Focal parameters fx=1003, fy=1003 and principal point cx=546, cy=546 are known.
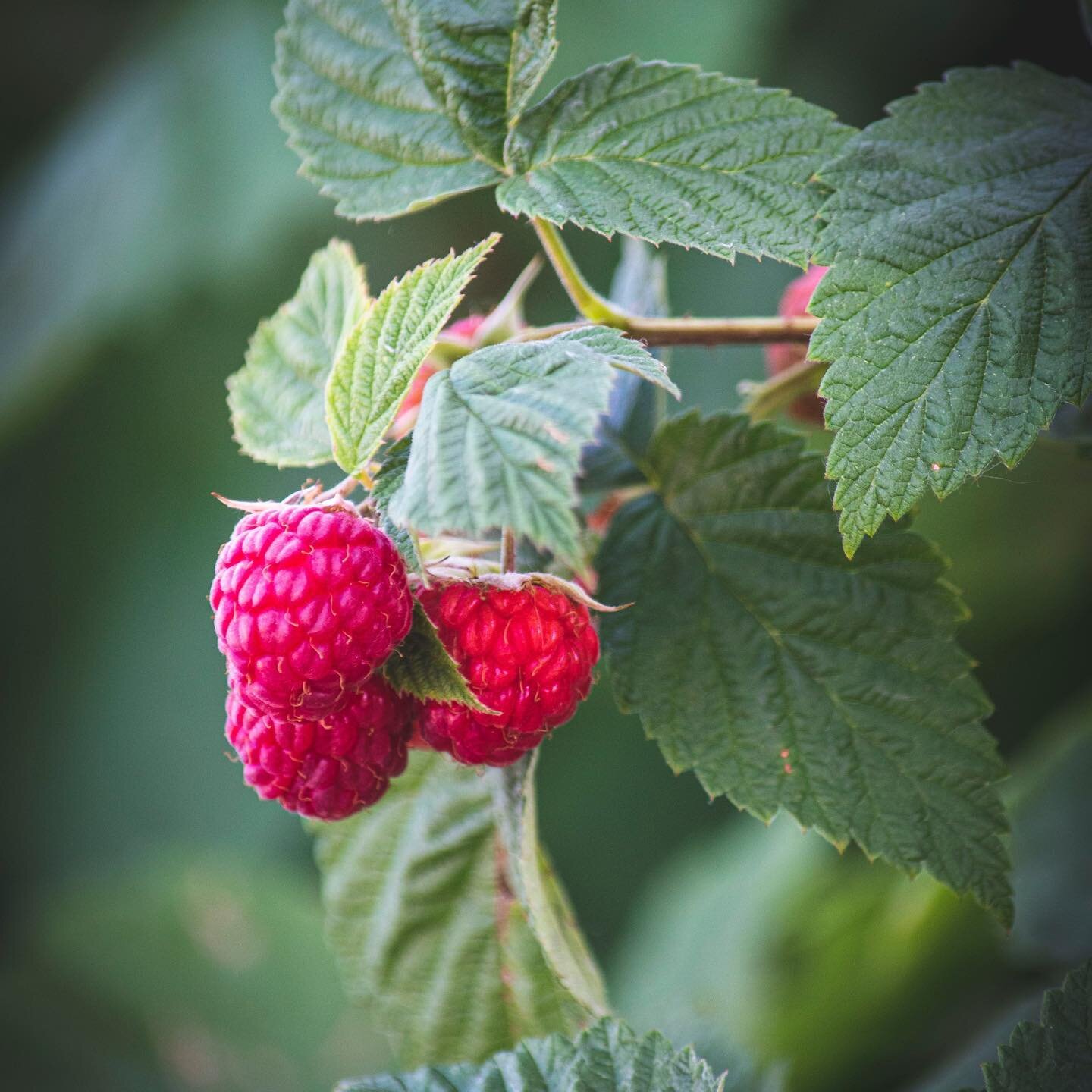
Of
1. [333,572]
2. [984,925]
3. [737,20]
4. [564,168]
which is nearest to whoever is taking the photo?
[333,572]

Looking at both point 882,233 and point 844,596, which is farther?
point 844,596

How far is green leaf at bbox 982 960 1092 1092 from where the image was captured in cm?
58

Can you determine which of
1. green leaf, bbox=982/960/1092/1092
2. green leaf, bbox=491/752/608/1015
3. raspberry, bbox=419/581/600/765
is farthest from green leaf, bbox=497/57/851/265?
green leaf, bbox=982/960/1092/1092

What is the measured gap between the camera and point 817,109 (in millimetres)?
670

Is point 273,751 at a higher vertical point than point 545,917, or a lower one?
higher

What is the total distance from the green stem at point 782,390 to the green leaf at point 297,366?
0.34 meters

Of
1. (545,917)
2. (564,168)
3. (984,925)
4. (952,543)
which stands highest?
(564,168)

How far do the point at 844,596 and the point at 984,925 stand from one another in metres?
0.57

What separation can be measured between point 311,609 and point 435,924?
52 cm

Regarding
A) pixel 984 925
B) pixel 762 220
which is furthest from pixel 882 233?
pixel 984 925

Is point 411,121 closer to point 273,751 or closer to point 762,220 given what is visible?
point 762,220

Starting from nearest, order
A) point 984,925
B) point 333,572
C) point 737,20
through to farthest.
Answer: point 333,572
point 984,925
point 737,20

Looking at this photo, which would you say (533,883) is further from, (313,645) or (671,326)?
(671,326)

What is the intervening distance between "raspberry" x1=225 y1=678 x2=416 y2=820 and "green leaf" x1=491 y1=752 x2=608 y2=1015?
9cm
